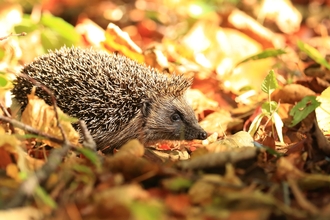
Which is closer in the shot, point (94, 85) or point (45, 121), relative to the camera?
point (45, 121)

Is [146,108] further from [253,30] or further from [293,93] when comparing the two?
[253,30]

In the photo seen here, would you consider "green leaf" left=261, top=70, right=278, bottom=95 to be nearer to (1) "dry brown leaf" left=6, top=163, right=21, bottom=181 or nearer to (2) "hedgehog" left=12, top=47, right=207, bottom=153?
(2) "hedgehog" left=12, top=47, right=207, bottom=153

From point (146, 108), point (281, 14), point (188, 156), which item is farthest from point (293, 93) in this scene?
point (281, 14)

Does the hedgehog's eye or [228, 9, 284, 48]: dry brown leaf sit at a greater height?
[228, 9, 284, 48]: dry brown leaf

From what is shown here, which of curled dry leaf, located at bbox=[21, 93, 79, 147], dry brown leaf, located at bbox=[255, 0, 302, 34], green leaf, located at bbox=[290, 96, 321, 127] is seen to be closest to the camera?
curled dry leaf, located at bbox=[21, 93, 79, 147]

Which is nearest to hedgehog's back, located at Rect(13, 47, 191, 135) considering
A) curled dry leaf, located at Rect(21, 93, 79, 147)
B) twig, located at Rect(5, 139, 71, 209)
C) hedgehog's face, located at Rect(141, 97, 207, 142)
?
hedgehog's face, located at Rect(141, 97, 207, 142)

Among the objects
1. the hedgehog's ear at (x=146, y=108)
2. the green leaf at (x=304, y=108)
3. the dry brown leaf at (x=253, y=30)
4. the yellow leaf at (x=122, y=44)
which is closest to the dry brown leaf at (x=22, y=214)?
the hedgehog's ear at (x=146, y=108)

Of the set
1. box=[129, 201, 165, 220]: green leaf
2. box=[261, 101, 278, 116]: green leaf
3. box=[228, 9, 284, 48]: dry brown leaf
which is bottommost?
box=[129, 201, 165, 220]: green leaf
